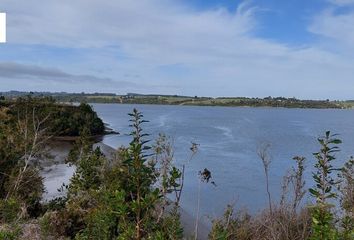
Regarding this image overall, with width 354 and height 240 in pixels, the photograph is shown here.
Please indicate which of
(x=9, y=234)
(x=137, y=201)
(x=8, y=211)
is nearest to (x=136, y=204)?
(x=137, y=201)

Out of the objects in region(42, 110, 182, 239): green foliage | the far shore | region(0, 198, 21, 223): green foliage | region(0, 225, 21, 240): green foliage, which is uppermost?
region(42, 110, 182, 239): green foliage

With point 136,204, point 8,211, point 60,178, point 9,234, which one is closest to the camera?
point 136,204

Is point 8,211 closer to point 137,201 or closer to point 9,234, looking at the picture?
point 9,234

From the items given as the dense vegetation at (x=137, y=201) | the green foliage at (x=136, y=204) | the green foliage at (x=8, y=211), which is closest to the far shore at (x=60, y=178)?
the dense vegetation at (x=137, y=201)

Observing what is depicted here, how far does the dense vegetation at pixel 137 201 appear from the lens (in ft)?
14.4

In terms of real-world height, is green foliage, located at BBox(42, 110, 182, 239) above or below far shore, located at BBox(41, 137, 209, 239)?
above

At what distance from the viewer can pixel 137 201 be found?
4.29 m

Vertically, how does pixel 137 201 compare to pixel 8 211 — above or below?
above

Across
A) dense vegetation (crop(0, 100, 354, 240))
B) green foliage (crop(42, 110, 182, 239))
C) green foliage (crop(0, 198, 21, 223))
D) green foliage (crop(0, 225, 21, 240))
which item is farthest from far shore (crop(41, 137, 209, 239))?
green foliage (crop(42, 110, 182, 239))

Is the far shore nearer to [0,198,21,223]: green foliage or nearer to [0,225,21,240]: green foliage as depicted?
[0,198,21,223]: green foliage

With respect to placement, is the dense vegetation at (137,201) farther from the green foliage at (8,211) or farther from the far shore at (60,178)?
the far shore at (60,178)

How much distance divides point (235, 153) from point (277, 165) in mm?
8346

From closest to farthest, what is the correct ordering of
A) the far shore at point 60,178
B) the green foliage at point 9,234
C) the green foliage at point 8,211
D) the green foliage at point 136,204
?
the green foliage at point 136,204
the green foliage at point 9,234
the green foliage at point 8,211
the far shore at point 60,178

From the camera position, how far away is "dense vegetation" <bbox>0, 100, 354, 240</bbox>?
4387 millimetres
